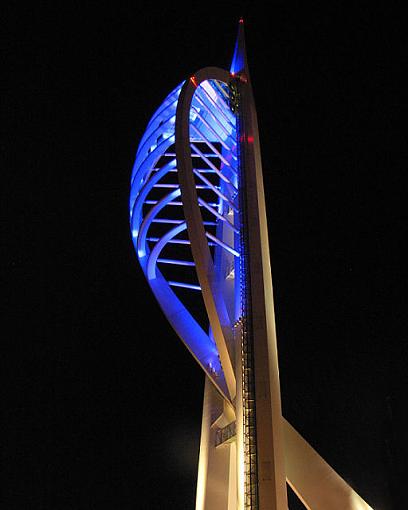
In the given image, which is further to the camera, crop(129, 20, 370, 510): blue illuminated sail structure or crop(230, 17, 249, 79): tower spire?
crop(230, 17, 249, 79): tower spire

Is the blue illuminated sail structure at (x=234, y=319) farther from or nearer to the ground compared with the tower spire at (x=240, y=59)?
nearer to the ground

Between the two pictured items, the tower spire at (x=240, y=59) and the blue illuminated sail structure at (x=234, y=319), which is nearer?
the blue illuminated sail structure at (x=234, y=319)

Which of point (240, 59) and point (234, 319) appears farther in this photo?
point (240, 59)

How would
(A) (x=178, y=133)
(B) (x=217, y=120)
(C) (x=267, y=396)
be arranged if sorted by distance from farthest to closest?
(B) (x=217, y=120) → (A) (x=178, y=133) → (C) (x=267, y=396)

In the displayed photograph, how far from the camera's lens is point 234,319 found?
15.3 meters

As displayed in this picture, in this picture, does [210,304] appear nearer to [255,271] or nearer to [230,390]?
[255,271]

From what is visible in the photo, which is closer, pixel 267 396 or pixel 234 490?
pixel 267 396

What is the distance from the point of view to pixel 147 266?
1716cm

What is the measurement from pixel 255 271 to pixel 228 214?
5.71 metres

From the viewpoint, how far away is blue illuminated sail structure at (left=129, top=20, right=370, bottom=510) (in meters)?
11.2

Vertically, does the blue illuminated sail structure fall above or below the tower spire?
below

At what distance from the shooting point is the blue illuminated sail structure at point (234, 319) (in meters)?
11.2

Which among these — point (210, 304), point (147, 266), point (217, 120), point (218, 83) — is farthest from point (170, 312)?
point (218, 83)

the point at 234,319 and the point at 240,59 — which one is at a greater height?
the point at 240,59
